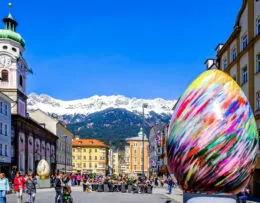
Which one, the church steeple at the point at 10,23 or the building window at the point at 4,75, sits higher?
the church steeple at the point at 10,23

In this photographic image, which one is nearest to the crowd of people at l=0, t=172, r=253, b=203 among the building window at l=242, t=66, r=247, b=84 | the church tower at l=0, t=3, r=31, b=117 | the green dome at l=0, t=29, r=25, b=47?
the building window at l=242, t=66, r=247, b=84

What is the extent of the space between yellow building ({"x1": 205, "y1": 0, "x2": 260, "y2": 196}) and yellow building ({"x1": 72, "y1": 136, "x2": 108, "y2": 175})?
101m

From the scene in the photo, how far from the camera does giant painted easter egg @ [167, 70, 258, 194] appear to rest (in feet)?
20.9

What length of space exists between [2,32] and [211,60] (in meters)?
30.8

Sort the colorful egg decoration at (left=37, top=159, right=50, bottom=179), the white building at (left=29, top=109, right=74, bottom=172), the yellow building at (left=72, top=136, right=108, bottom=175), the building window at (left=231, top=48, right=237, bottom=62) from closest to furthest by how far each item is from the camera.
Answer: the building window at (left=231, top=48, right=237, bottom=62)
the colorful egg decoration at (left=37, top=159, right=50, bottom=179)
the white building at (left=29, top=109, right=74, bottom=172)
the yellow building at (left=72, top=136, right=108, bottom=175)

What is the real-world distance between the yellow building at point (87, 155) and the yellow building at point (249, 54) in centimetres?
10073

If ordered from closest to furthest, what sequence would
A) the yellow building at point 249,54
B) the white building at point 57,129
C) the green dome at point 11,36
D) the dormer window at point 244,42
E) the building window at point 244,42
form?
the yellow building at point 249,54, the dormer window at point 244,42, the building window at point 244,42, the green dome at point 11,36, the white building at point 57,129

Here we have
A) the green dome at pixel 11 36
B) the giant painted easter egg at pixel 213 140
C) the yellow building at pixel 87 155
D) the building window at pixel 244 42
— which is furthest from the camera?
the yellow building at pixel 87 155

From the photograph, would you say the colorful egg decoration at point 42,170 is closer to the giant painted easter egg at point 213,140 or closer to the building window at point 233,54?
the building window at point 233,54

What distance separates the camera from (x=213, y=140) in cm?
638

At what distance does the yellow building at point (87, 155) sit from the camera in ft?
429

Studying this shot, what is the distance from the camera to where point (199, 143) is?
21.1 ft

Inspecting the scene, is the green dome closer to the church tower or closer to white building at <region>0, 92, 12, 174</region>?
the church tower

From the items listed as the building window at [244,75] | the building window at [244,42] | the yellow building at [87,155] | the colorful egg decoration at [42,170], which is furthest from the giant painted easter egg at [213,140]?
the yellow building at [87,155]
